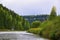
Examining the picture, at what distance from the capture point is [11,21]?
67062 millimetres

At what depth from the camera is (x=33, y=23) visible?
57.9 metres

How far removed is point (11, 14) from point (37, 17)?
16443mm

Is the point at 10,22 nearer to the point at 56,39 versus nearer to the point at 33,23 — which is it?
the point at 33,23

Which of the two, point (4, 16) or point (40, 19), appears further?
point (4, 16)

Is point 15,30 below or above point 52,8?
below

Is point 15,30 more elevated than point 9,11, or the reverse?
point 9,11

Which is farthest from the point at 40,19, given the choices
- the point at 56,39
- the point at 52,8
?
the point at 56,39

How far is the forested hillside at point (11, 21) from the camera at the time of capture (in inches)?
2547

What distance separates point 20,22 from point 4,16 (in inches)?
173

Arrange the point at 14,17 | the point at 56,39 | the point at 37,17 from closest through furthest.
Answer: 1. the point at 56,39
2. the point at 37,17
3. the point at 14,17

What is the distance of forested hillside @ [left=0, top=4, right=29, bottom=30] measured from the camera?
64.7 metres

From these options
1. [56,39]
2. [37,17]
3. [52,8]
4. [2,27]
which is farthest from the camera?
[2,27]

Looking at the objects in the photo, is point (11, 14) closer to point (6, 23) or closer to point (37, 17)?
point (6, 23)

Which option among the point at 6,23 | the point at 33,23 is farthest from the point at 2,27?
the point at 33,23
